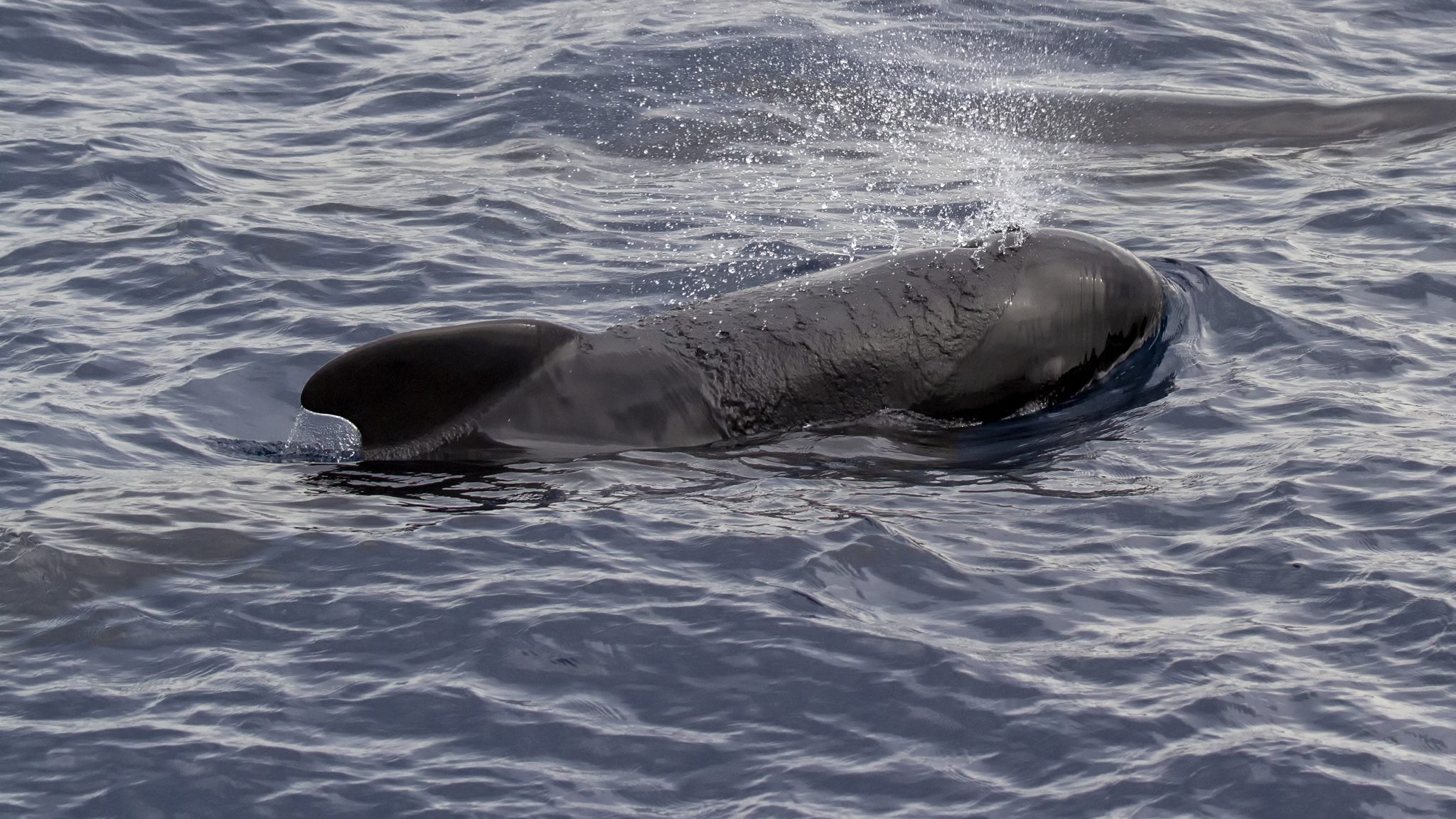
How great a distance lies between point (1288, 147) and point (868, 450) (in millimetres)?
8130

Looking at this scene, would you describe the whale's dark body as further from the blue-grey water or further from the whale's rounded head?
the blue-grey water

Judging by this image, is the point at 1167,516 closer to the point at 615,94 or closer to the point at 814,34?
the point at 615,94

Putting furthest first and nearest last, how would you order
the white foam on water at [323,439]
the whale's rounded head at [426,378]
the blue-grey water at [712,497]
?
1. the white foam on water at [323,439]
2. the whale's rounded head at [426,378]
3. the blue-grey water at [712,497]

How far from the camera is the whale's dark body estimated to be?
27.4 ft


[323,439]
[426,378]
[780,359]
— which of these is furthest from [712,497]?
[323,439]

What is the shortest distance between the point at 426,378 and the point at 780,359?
1.96m

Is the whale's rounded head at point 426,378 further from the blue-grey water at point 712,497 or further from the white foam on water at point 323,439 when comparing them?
the blue-grey water at point 712,497

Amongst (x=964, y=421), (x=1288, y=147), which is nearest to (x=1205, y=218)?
(x=1288, y=147)

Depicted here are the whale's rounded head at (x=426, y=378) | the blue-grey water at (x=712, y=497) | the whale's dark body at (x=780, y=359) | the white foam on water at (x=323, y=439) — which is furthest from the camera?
the white foam on water at (x=323, y=439)

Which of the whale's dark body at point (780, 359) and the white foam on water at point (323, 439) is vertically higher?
the whale's dark body at point (780, 359)

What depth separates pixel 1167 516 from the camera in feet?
26.2

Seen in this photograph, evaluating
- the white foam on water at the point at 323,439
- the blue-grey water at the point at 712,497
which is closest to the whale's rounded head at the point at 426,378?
the white foam on water at the point at 323,439

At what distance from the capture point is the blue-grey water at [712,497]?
5.99 m

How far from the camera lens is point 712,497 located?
8.15 m
